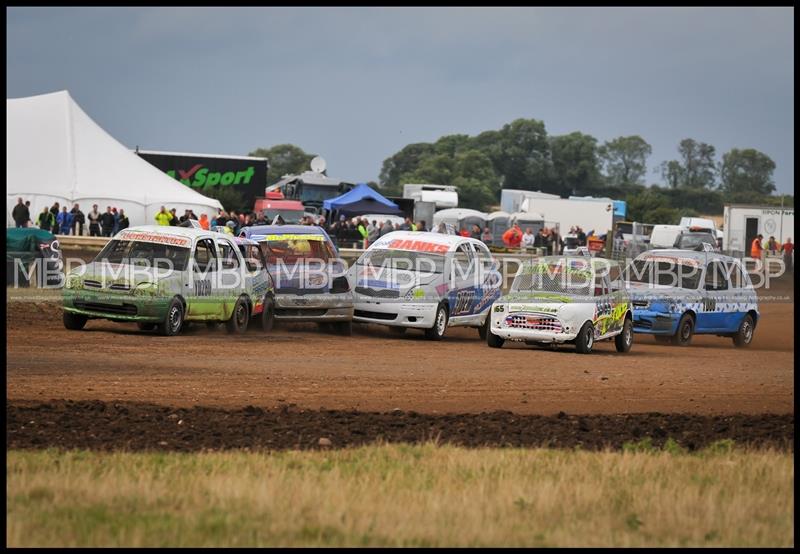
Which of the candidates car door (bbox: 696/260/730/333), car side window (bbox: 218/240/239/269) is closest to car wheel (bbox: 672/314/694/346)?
car door (bbox: 696/260/730/333)

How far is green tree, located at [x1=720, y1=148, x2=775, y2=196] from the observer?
564 feet

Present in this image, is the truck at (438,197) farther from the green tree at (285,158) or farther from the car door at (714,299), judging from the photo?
the green tree at (285,158)

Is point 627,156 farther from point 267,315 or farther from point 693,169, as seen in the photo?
point 267,315

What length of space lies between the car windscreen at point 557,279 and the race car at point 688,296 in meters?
2.51

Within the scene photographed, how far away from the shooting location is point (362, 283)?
72.0ft

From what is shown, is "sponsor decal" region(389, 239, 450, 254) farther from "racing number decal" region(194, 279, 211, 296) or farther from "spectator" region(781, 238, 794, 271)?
A: "spectator" region(781, 238, 794, 271)

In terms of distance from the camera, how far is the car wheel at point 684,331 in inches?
916

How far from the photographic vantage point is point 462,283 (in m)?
22.2

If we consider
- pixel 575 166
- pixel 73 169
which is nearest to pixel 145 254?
pixel 73 169

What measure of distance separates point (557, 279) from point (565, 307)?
0.94 m

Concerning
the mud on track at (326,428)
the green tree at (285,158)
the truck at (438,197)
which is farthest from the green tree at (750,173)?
the mud on track at (326,428)

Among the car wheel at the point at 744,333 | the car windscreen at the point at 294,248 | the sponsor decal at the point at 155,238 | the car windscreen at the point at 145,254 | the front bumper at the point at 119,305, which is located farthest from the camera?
the car wheel at the point at 744,333

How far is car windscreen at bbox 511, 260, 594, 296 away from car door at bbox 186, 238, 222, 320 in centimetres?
485

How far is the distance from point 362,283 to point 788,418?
10.2 meters
